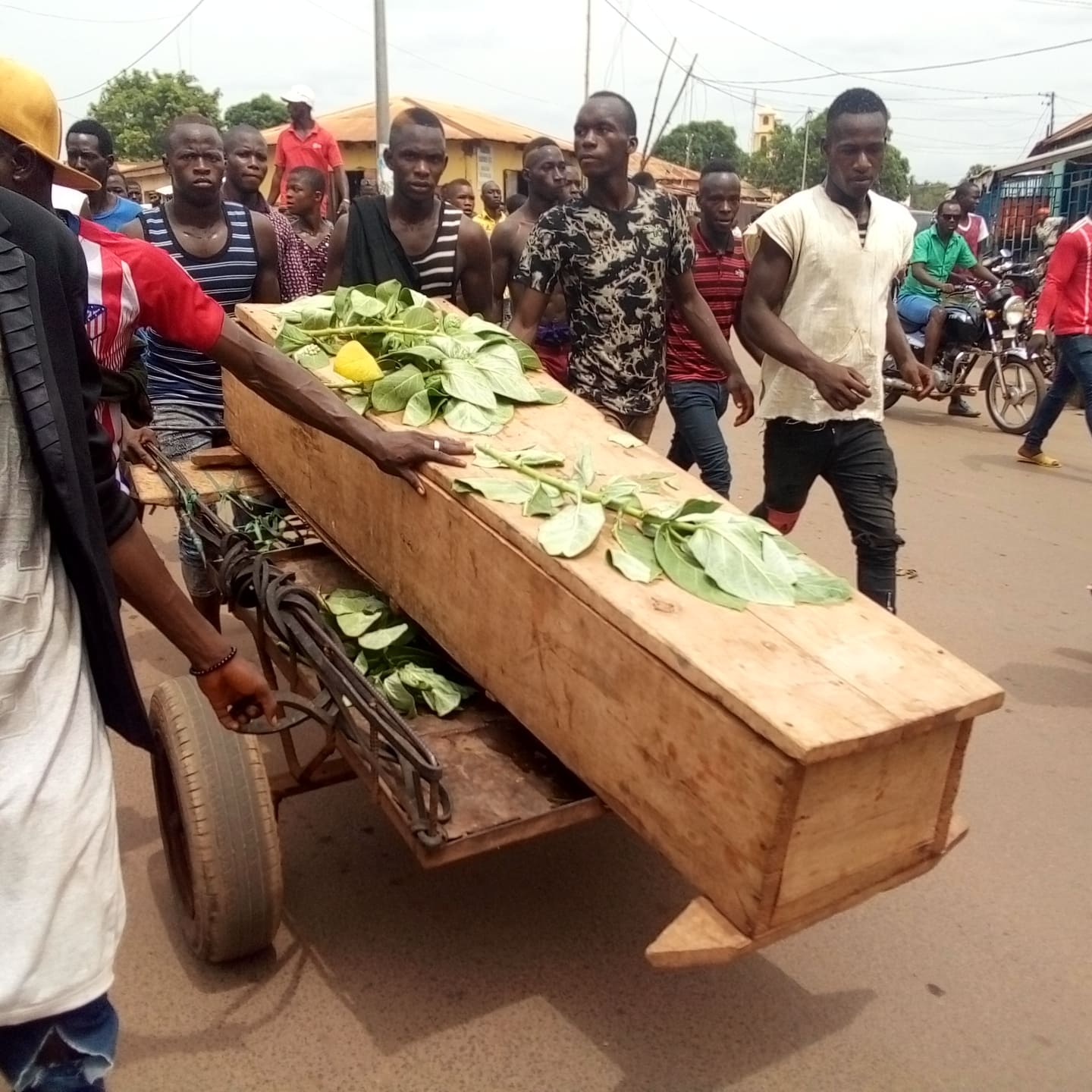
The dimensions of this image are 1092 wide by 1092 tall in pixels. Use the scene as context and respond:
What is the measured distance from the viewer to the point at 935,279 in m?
9.79

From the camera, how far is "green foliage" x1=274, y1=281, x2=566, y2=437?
3.05 metres

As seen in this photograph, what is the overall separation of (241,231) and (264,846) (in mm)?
2690

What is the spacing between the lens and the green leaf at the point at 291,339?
3.51m

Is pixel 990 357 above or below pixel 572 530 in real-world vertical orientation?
below

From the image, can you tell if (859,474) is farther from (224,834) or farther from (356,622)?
(224,834)

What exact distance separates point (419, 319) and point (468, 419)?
626mm

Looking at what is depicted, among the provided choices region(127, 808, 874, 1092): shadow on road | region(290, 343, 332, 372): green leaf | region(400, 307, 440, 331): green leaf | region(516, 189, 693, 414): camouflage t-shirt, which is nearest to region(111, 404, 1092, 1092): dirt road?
region(127, 808, 874, 1092): shadow on road

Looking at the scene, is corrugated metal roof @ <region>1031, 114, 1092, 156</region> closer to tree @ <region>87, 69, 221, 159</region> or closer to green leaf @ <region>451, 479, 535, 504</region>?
green leaf @ <region>451, 479, 535, 504</region>

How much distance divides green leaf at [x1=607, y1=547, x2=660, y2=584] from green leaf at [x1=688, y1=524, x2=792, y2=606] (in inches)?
4.4

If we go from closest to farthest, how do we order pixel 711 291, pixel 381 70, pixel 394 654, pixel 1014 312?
pixel 394 654, pixel 711 291, pixel 1014 312, pixel 381 70

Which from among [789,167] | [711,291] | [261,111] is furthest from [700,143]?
[711,291]

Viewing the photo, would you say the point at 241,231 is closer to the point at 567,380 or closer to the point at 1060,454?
the point at 567,380

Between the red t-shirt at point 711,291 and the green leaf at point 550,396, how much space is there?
5.83ft

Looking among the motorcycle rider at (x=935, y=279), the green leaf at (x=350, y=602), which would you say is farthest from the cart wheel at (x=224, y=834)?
the motorcycle rider at (x=935, y=279)
